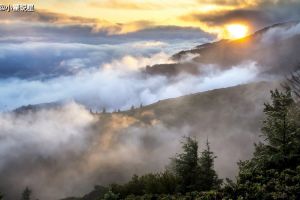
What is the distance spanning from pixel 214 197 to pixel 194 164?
54.2 ft

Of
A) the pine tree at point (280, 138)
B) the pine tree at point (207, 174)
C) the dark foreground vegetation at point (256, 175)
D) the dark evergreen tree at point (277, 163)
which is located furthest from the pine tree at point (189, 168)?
the pine tree at point (280, 138)

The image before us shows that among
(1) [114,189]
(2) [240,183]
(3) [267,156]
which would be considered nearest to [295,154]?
(3) [267,156]

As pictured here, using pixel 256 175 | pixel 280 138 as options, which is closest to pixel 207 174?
pixel 280 138

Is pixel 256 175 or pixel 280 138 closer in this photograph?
pixel 256 175

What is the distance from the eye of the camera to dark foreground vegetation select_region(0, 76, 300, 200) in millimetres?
27266

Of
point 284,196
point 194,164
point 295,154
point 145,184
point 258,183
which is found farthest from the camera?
point 194,164

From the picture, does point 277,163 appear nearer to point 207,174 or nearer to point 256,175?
point 256,175

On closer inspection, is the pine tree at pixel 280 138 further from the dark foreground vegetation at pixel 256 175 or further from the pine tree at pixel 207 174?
the pine tree at pixel 207 174

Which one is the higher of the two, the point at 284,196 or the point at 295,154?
the point at 295,154

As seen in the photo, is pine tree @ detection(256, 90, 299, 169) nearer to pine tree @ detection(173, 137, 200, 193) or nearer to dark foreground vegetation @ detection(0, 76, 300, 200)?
dark foreground vegetation @ detection(0, 76, 300, 200)

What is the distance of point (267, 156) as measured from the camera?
34.7m

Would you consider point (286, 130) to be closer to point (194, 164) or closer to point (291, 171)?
point (291, 171)

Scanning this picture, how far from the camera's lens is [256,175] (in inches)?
1232

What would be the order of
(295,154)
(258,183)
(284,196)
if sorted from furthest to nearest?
(295,154) → (258,183) → (284,196)
